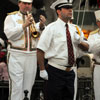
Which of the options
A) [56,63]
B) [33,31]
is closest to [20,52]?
[33,31]

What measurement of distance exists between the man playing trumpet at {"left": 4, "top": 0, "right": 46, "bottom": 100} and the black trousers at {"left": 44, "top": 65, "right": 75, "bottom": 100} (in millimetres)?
1189

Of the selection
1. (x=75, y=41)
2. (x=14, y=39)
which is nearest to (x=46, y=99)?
(x=75, y=41)

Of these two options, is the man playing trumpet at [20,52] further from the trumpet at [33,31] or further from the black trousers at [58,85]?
the black trousers at [58,85]

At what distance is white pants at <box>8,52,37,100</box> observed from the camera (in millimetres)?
7879

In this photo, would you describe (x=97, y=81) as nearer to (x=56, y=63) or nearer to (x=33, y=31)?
(x=33, y=31)

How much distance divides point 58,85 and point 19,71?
4.38 ft

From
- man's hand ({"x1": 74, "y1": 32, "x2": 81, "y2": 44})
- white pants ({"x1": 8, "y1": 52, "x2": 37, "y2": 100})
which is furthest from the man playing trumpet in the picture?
man's hand ({"x1": 74, "y1": 32, "x2": 81, "y2": 44})

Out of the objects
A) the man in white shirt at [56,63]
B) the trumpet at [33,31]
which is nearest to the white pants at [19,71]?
the trumpet at [33,31]

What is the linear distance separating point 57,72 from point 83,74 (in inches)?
113

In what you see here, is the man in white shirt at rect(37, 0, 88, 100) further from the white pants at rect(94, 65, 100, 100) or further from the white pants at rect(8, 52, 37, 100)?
the white pants at rect(94, 65, 100, 100)

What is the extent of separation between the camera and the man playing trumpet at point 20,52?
7875 mm

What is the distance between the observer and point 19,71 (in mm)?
7871

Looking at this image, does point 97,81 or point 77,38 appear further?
point 97,81

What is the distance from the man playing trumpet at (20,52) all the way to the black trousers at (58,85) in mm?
1189
